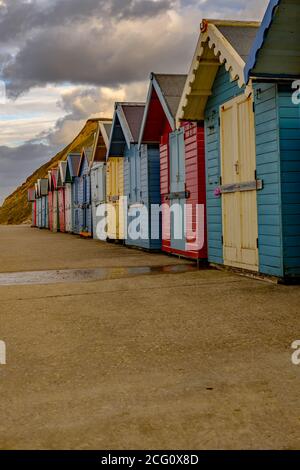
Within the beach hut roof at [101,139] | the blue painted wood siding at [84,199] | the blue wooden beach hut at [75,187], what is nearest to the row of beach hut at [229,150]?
the beach hut roof at [101,139]

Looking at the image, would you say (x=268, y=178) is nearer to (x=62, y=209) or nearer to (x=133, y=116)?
(x=133, y=116)

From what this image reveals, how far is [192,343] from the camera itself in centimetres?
448

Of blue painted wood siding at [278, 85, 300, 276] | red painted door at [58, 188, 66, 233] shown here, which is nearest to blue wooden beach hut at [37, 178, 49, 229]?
red painted door at [58, 188, 66, 233]

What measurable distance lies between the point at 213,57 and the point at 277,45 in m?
3.08

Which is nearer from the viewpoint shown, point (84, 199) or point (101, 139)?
point (101, 139)

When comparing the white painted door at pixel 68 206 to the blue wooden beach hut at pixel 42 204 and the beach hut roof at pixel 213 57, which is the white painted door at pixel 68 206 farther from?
the beach hut roof at pixel 213 57

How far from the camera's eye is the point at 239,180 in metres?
9.27

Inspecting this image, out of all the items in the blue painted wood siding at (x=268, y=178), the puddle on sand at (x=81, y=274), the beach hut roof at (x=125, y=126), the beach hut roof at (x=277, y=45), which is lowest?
the puddle on sand at (x=81, y=274)

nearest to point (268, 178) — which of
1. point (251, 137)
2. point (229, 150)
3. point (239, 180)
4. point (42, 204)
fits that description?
point (251, 137)

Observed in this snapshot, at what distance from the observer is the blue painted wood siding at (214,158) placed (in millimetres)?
10070

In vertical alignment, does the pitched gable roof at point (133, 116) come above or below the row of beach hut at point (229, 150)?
above

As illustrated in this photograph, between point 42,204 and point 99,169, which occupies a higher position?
point 99,169

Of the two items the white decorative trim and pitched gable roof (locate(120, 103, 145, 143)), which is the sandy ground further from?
pitched gable roof (locate(120, 103, 145, 143))

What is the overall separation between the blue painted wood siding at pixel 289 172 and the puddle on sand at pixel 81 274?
2.56m
